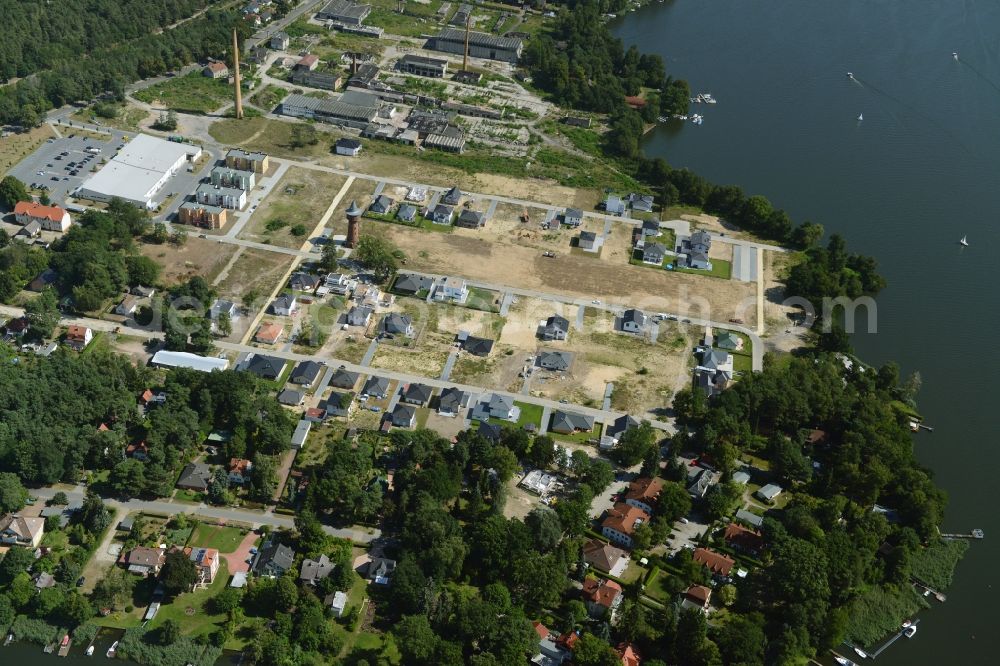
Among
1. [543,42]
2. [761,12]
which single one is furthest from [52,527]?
[761,12]

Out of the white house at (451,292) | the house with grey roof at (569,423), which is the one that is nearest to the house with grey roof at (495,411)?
the house with grey roof at (569,423)

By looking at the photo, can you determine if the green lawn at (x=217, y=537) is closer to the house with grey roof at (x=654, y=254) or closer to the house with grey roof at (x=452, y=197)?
the house with grey roof at (x=452, y=197)

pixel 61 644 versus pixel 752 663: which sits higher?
pixel 752 663

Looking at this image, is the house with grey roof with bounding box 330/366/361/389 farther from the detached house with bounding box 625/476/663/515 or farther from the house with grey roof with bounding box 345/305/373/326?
the detached house with bounding box 625/476/663/515

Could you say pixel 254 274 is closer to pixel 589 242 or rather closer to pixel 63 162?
pixel 63 162

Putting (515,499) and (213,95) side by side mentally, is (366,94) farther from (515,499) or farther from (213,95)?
(515,499)

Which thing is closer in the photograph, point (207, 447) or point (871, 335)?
point (207, 447)
